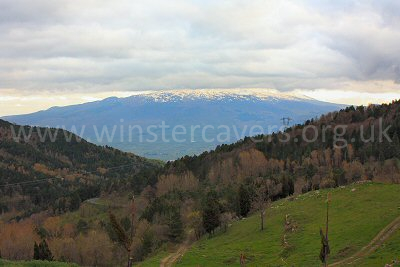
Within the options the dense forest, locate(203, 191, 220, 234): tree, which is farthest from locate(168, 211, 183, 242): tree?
locate(203, 191, 220, 234): tree

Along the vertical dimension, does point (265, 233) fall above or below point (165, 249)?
above

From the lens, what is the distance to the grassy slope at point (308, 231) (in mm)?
55969

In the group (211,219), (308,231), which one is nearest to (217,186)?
(211,219)

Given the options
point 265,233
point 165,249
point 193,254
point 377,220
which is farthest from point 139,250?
point 377,220

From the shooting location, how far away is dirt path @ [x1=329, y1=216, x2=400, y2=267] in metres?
48.8

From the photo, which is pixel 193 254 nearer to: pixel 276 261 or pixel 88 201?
pixel 276 261

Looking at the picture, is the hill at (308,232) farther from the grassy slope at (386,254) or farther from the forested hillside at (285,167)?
the forested hillside at (285,167)

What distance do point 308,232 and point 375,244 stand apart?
1486 cm

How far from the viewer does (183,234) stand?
102m

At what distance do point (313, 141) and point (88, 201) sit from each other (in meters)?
96.2

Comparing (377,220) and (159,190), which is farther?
(159,190)

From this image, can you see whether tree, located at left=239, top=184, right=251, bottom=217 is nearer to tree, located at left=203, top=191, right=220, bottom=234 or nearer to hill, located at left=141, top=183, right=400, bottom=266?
hill, located at left=141, top=183, right=400, bottom=266

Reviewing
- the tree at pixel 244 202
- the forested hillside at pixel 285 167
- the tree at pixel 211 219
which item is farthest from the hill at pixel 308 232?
the forested hillside at pixel 285 167

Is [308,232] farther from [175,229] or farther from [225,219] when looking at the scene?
[175,229]
